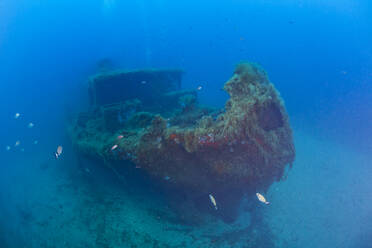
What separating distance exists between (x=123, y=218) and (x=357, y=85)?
6999 centimetres

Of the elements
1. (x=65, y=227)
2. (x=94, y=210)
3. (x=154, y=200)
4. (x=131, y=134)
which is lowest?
(x=65, y=227)

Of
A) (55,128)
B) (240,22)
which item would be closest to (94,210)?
(55,128)

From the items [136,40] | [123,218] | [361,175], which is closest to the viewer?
[123,218]

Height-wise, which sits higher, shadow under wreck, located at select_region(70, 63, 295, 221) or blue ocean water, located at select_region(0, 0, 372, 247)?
shadow under wreck, located at select_region(70, 63, 295, 221)

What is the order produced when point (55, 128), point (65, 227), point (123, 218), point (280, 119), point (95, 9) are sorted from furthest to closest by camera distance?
point (95, 9)
point (55, 128)
point (65, 227)
point (123, 218)
point (280, 119)

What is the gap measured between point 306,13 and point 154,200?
125327 mm

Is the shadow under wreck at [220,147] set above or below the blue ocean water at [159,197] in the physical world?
above

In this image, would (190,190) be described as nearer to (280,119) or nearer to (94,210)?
(280,119)

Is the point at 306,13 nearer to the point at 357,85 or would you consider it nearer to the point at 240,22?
the point at 240,22

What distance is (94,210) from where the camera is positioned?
757 cm

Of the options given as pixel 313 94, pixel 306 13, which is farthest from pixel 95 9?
pixel 313 94

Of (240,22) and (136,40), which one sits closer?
(136,40)

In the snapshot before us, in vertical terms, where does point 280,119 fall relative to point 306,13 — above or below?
below

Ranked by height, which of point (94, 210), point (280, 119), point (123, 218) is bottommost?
point (94, 210)
